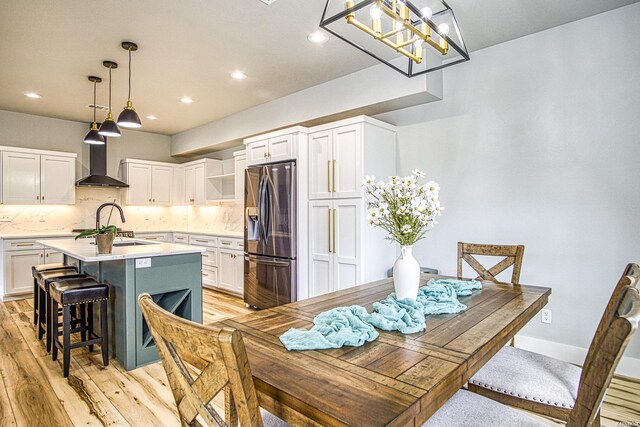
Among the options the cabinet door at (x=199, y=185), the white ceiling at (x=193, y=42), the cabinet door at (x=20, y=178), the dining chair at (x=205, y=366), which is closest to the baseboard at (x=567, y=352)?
the white ceiling at (x=193, y=42)

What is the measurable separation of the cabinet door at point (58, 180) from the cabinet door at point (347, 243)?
460 cm

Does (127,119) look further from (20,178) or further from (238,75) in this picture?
(20,178)

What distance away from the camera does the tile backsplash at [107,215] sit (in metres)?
5.66

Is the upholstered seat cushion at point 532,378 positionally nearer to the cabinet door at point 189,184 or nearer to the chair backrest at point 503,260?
the chair backrest at point 503,260

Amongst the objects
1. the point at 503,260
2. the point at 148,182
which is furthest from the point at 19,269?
the point at 503,260

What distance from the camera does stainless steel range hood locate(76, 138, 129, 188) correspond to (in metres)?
5.93

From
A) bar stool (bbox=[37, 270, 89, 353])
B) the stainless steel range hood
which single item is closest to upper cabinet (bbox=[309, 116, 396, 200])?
bar stool (bbox=[37, 270, 89, 353])

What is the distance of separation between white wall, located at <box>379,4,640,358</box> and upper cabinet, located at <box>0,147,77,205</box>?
566 cm

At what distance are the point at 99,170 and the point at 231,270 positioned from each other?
3027 millimetres

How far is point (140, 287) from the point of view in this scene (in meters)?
2.87

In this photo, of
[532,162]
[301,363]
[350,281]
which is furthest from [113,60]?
[532,162]

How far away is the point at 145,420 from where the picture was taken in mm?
2184

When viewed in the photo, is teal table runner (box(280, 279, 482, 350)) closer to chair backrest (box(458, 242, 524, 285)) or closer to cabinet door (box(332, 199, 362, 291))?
chair backrest (box(458, 242, 524, 285))

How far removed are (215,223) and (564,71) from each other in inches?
223
